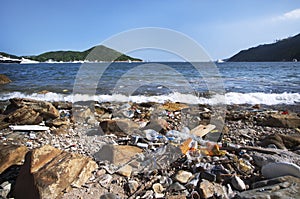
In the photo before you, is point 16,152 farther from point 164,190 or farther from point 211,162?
point 211,162

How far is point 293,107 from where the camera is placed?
6.33 m

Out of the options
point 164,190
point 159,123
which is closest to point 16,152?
point 164,190

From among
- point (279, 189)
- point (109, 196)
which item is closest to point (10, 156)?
point (109, 196)

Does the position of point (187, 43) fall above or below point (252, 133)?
above

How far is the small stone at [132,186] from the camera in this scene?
6.38ft

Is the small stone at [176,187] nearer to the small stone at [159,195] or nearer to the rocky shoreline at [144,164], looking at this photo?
the rocky shoreline at [144,164]

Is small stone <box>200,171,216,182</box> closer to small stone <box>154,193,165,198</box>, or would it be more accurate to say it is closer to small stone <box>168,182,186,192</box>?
small stone <box>168,182,186,192</box>

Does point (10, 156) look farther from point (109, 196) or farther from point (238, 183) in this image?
point (238, 183)

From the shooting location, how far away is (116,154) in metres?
2.47

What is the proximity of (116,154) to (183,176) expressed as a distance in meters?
0.89

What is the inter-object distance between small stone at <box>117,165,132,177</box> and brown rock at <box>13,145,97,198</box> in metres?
0.34

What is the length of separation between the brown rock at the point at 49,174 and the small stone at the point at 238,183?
150 cm

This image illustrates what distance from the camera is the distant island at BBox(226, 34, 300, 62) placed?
66.6 m

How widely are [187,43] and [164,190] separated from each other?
129 inches
